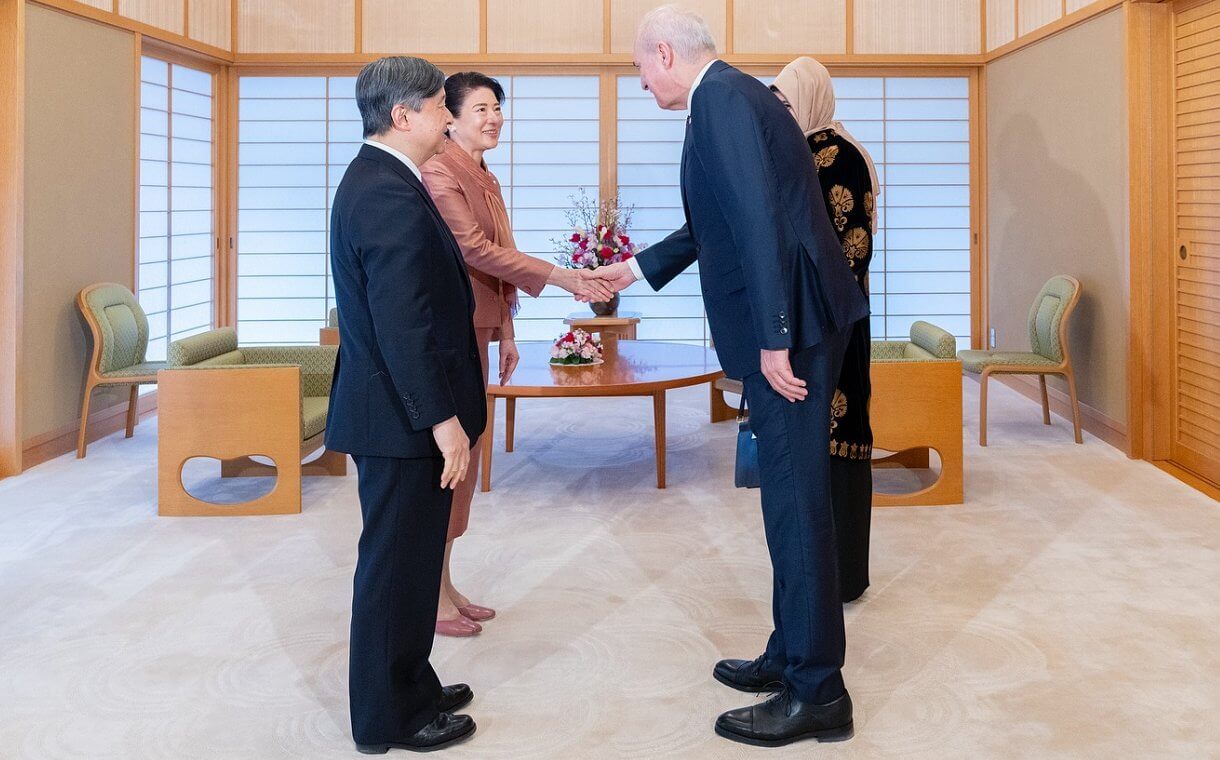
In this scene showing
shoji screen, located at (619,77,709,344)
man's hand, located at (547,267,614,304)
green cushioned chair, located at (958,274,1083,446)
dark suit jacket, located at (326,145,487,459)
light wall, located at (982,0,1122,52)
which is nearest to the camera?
dark suit jacket, located at (326,145,487,459)

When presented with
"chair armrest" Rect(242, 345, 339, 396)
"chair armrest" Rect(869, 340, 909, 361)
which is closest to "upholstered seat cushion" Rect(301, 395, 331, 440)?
"chair armrest" Rect(242, 345, 339, 396)

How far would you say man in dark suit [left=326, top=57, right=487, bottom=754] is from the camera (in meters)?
2.19

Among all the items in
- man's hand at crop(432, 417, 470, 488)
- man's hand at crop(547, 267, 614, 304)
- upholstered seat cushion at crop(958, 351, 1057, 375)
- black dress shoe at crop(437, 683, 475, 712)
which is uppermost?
man's hand at crop(547, 267, 614, 304)

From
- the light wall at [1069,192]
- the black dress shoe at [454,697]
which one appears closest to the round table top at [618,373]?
the black dress shoe at [454,697]

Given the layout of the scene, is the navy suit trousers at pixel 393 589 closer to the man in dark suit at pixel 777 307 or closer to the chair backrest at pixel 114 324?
the man in dark suit at pixel 777 307

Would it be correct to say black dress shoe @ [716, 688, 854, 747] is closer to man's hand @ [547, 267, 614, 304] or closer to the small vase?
man's hand @ [547, 267, 614, 304]

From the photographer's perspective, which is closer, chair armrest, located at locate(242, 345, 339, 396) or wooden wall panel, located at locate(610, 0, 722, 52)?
chair armrest, located at locate(242, 345, 339, 396)

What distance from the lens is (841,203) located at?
3.06 metres

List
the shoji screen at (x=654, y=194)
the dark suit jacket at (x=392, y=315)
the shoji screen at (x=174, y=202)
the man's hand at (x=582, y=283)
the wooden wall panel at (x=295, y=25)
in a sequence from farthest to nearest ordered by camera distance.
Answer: the shoji screen at (x=654, y=194), the wooden wall panel at (x=295, y=25), the shoji screen at (x=174, y=202), the man's hand at (x=582, y=283), the dark suit jacket at (x=392, y=315)

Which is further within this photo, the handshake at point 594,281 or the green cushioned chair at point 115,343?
the green cushioned chair at point 115,343

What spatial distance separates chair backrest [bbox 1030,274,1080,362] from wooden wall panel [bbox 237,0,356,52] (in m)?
4.74

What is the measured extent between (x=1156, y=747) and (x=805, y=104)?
1.70 meters

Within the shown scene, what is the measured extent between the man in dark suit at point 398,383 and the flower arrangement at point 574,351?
295 cm

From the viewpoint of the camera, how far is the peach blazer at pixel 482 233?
3074mm
